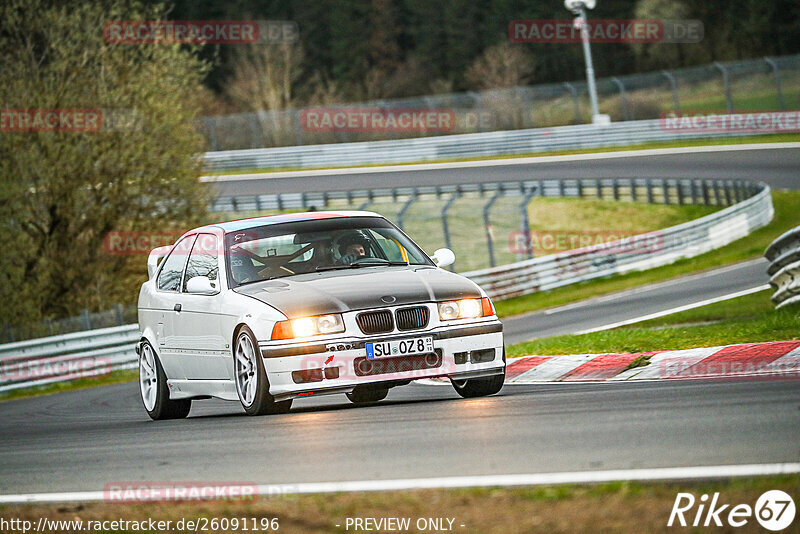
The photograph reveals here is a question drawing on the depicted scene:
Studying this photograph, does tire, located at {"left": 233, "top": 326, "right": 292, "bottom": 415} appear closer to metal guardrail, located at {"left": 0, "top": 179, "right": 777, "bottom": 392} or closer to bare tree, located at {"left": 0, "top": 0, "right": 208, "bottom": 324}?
metal guardrail, located at {"left": 0, "top": 179, "right": 777, "bottom": 392}

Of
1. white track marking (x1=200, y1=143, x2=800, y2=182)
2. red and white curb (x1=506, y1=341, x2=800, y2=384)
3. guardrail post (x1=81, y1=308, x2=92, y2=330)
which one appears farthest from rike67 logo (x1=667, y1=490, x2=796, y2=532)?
white track marking (x1=200, y1=143, x2=800, y2=182)

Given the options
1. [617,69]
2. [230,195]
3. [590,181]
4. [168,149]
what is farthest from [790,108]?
[617,69]

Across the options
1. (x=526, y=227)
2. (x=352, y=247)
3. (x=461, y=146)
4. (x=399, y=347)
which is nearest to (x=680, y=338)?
(x=352, y=247)

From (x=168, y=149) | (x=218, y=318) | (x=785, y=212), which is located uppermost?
(x=168, y=149)

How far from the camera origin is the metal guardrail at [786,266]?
47.3 ft

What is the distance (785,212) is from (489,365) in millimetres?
27716

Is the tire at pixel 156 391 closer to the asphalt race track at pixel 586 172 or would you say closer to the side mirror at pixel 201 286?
the side mirror at pixel 201 286

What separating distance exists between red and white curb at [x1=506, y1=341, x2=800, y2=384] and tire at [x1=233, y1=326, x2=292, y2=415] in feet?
10.1

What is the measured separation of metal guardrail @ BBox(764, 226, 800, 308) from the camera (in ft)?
47.3

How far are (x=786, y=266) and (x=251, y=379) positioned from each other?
8030 mm

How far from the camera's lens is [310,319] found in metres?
8.98

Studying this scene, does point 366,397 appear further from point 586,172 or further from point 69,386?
point 586,172

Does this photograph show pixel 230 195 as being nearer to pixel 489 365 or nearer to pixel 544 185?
pixel 544 185

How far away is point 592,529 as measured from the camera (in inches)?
180
